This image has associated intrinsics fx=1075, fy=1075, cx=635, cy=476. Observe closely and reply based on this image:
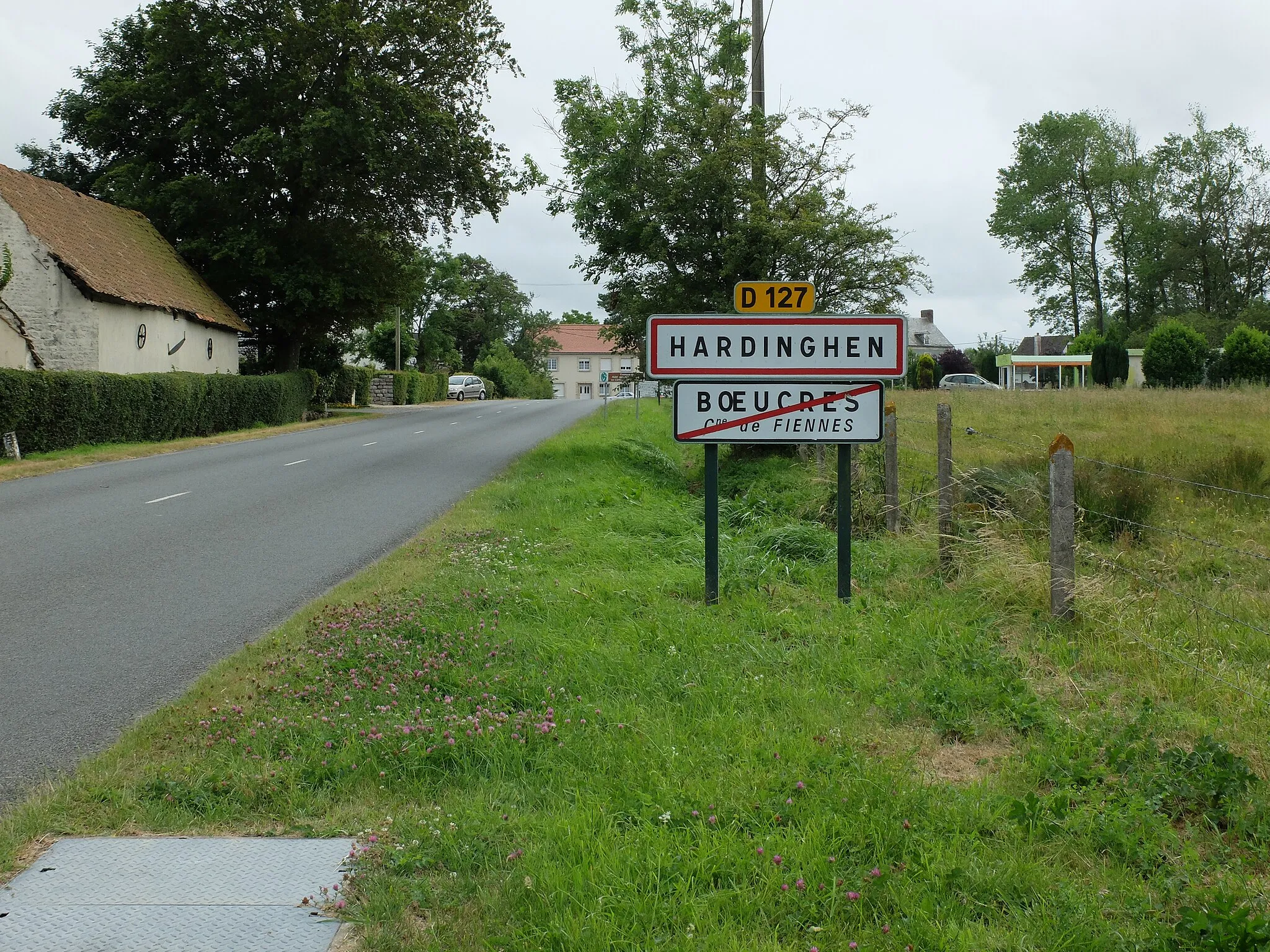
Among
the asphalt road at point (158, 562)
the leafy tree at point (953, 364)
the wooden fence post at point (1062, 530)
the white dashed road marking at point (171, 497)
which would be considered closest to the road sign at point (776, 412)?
the wooden fence post at point (1062, 530)

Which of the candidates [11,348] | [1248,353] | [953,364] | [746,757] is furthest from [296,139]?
[953,364]

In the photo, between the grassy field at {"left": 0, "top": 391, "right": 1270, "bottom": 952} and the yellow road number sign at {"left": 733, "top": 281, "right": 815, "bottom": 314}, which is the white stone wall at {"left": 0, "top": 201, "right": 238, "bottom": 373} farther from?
the grassy field at {"left": 0, "top": 391, "right": 1270, "bottom": 952}

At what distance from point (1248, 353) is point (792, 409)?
138ft

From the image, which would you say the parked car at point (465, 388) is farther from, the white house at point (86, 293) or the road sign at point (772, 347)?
the road sign at point (772, 347)

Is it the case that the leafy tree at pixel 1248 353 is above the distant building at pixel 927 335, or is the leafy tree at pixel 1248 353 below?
below

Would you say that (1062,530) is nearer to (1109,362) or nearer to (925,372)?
(1109,362)

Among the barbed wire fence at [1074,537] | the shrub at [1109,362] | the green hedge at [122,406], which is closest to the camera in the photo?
the barbed wire fence at [1074,537]

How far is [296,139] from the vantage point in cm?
3434

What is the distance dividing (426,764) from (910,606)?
393cm

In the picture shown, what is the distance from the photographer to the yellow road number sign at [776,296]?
10469 mm

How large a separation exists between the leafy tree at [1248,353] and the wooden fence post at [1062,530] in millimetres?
40835

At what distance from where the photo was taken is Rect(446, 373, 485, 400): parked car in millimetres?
73188

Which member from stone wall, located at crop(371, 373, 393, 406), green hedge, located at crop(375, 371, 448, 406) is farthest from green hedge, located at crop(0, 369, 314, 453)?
green hedge, located at crop(375, 371, 448, 406)

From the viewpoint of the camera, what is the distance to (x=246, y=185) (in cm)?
3588
